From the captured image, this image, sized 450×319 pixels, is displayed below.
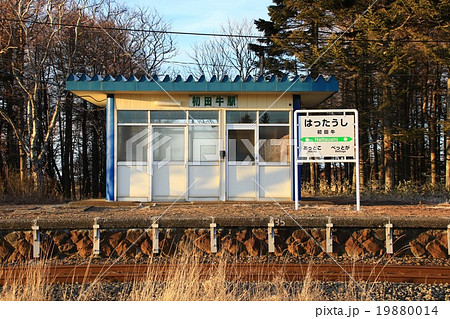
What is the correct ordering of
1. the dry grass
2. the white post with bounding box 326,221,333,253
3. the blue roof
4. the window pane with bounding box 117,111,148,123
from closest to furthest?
the dry grass → the white post with bounding box 326,221,333,253 → the blue roof → the window pane with bounding box 117,111,148,123

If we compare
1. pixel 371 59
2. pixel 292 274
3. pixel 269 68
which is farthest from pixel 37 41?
pixel 292 274

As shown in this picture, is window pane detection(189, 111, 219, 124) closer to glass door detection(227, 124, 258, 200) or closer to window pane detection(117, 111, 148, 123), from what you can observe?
glass door detection(227, 124, 258, 200)

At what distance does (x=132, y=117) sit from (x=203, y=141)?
7.27 ft

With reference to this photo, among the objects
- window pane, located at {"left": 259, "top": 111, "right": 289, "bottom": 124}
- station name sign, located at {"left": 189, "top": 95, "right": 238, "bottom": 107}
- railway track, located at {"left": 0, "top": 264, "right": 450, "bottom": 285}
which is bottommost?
railway track, located at {"left": 0, "top": 264, "right": 450, "bottom": 285}

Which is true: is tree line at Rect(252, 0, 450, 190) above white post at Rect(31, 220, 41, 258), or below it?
above

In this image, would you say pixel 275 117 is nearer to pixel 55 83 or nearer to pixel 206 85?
pixel 206 85

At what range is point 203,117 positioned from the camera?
1363 cm

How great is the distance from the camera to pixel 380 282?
7.04 meters

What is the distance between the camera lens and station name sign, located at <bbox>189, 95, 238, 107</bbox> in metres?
13.6

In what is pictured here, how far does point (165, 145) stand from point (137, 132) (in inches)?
35.6

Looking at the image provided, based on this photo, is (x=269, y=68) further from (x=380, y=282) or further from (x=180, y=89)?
(x=380, y=282)

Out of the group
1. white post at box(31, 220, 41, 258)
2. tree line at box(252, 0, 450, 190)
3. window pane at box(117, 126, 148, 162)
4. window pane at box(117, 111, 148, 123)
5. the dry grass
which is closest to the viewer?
the dry grass

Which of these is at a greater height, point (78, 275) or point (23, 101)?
point (23, 101)

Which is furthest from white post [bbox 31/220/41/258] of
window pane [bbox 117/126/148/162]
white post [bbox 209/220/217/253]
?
window pane [bbox 117/126/148/162]
